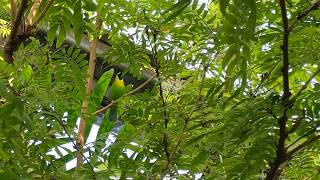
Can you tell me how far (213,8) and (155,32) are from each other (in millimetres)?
163

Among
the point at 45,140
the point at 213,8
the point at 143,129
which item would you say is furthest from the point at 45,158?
the point at 213,8

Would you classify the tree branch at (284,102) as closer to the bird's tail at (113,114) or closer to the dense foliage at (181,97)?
the dense foliage at (181,97)

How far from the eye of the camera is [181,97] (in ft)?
2.93

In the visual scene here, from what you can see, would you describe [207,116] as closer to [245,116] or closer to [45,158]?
[245,116]

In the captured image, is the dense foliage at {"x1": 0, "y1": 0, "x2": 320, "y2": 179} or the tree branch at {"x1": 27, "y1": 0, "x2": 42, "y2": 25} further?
the tree branch at {"x1": 27, "y1": 0, "x2": 42, "y2": 25}

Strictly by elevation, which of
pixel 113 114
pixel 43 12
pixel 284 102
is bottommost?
pixel 284 102

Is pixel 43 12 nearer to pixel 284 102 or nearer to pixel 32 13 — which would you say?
pixel 32 13

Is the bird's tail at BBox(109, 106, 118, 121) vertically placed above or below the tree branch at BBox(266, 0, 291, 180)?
above

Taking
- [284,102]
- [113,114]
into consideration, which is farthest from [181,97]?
[113,114]

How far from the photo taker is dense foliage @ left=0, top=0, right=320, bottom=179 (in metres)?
0.66

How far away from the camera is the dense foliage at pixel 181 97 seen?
66cm

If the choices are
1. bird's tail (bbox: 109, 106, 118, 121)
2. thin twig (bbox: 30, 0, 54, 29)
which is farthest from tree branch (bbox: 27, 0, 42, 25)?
bird's tail (bbox: 109, 106, 118, 121)

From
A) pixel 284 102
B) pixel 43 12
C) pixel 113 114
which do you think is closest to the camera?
pixel 284 102

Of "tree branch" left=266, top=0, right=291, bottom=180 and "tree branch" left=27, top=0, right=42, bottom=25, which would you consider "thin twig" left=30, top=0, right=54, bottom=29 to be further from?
"tree branch" left=266, top=0, right=291, bottom=180
